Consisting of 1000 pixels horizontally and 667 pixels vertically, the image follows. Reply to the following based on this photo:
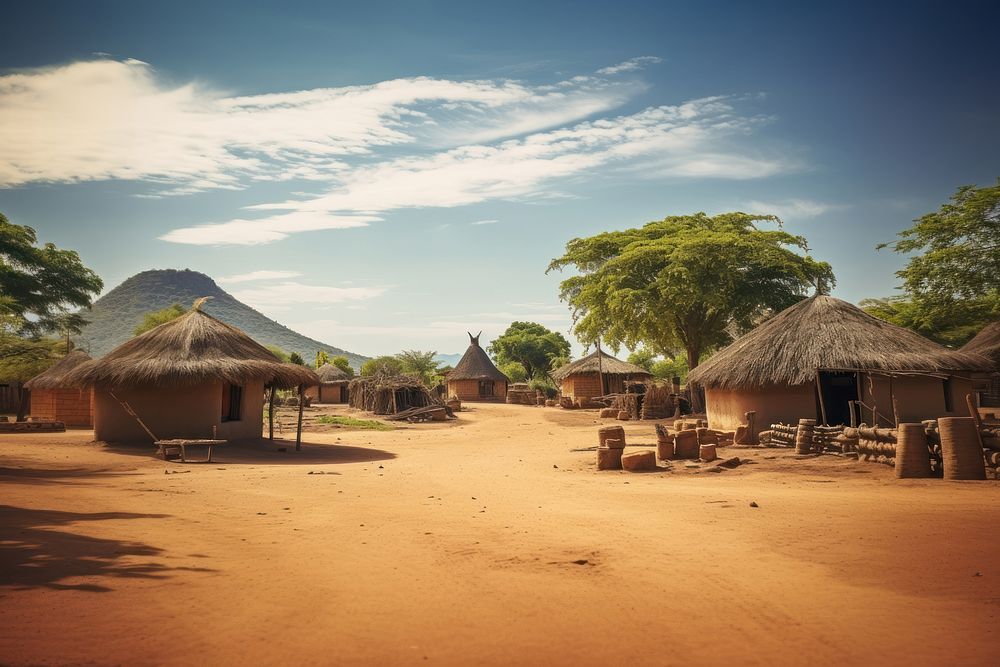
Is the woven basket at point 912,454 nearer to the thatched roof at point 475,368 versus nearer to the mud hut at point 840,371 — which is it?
the mud hut at point 840,371

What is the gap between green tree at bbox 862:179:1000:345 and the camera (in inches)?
1099

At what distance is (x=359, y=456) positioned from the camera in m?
16.7

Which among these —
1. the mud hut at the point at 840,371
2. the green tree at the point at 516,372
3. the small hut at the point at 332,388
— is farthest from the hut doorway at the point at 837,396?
the green tree at the point at 516,372

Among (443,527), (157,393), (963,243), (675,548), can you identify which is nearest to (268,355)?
(157,393)

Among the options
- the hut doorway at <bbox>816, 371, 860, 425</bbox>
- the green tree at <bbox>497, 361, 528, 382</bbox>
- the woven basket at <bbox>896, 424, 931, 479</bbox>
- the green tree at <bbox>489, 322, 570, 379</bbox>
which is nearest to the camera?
the woven basket at <bbox>896, 424, 931, 479</bbox>

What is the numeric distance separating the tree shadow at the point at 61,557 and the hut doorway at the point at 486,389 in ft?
143

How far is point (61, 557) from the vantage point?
5.39 metres

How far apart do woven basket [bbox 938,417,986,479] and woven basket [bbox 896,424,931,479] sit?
423 millimetres

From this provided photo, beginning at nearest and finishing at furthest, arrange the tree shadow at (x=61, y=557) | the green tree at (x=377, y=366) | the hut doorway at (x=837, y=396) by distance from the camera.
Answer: the tree shadow at (x=61, y=557), the hut doorway at (x=837, y=396), the green tree at (x=377, y=366)

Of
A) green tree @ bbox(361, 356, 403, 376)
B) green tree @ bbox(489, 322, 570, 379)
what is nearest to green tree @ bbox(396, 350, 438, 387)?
green tree @ bbox(361, 356, 403, 376)

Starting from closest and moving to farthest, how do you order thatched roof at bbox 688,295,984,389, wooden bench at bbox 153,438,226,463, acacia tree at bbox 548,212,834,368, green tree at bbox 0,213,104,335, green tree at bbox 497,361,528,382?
wooden bench at bbox 153,438,226,463 → thatched roof at bbox 688,295,984,389 → acacia tree at bbox 548,212,834,368 → green tree at bbox 0,213,104,335 → green tree at bbox 497,361,528,382

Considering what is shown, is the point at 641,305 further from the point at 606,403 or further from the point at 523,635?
the point at 523,635

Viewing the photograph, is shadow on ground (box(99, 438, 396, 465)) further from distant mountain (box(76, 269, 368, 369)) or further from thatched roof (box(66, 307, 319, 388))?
distant mountain (box(76, 269, 368, 369))

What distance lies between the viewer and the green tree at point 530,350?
72125 millimetres
